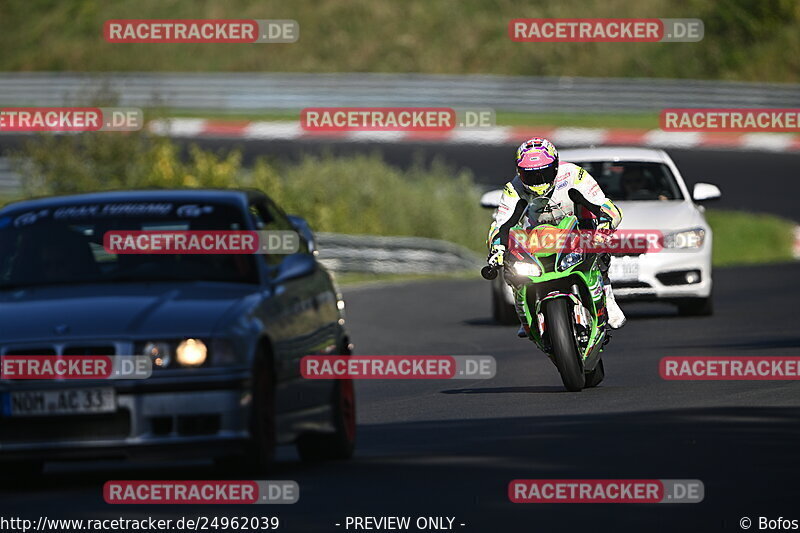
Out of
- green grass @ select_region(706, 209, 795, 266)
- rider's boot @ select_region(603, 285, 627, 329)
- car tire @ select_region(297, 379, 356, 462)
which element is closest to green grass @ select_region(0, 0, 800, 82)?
green grass @ select_region(706, 209, 795, 266)

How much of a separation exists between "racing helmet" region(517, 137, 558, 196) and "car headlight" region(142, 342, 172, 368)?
4.83 metres

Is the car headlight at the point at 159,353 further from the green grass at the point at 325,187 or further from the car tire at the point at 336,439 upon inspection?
the green grass at the point at 325,187

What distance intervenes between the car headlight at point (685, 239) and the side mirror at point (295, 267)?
9129 millimetres

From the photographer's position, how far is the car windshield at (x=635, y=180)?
64.1 ft

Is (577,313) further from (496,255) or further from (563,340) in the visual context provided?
(496,255)

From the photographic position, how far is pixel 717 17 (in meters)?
54.4

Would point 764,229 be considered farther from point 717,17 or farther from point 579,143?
point 717,17

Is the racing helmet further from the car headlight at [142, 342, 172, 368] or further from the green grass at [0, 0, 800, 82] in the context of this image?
the green grass at [0, 0, 800, 82]

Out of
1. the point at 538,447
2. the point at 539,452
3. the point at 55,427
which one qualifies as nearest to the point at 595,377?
the point at 538,447

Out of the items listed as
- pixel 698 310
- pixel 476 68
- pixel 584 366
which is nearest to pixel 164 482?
pixel 584 366

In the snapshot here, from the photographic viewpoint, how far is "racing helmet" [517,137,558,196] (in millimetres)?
13359

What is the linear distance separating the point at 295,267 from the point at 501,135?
33011 mm

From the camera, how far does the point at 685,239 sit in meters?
19.3

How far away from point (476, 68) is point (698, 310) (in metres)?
35.4
